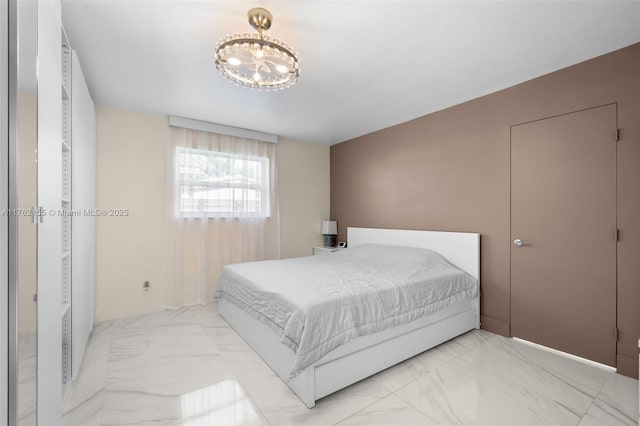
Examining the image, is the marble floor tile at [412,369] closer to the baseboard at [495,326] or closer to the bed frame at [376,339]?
the bed frame at [376,339]

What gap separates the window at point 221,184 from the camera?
3.64m

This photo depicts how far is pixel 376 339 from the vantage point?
81.7 inches

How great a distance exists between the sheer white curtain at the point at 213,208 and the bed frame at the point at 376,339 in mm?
733

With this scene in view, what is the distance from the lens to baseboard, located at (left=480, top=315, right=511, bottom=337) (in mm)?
2744

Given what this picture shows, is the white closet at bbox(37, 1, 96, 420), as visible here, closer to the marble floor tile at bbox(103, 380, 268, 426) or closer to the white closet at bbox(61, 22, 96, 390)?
the white closet at bbox(61, 22, 96, 390)

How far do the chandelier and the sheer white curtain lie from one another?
1.90 meters

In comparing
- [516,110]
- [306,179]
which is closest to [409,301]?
[516,110]

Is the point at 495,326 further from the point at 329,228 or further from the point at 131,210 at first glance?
the point at 131,210

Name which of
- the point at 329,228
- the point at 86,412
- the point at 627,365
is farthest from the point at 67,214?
the point at 627,365

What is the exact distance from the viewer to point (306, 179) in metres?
4.79

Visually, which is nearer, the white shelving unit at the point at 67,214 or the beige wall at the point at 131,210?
the white shelving unit at the point at 67,214

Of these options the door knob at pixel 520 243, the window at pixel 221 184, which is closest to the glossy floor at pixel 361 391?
the door knob at pixel 520 243

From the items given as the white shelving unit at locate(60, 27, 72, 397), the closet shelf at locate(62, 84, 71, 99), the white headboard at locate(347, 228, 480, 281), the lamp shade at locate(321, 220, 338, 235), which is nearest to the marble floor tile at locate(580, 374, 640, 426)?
the white headboard at locate(347, 228, 480, 281)

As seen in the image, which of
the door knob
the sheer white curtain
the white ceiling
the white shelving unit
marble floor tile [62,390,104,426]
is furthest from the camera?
the sheer white curtain
